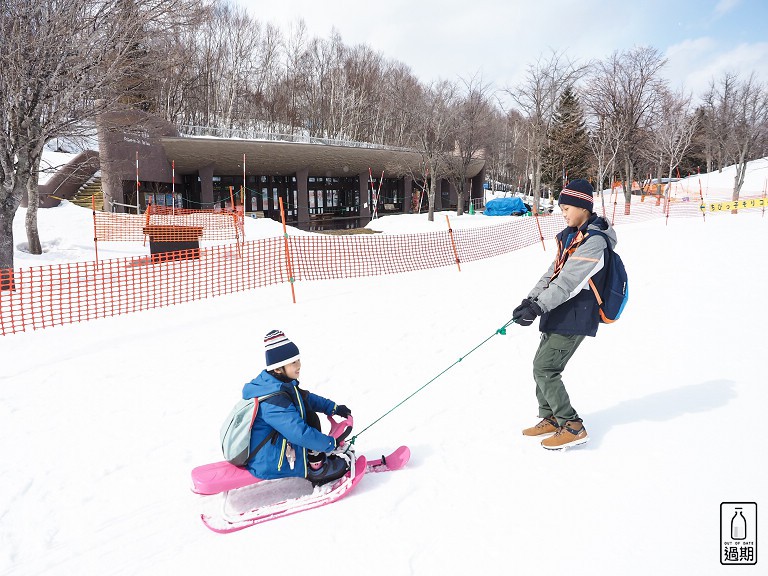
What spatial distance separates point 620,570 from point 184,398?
14.1 feet

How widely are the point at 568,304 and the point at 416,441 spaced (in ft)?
5.56

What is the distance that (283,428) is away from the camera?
2984 mm

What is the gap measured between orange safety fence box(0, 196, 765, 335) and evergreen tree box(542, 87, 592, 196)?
2373 cm

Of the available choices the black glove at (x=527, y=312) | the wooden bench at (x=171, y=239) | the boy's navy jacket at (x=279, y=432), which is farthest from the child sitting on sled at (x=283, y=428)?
the wooden bench at (x=171, y=239)

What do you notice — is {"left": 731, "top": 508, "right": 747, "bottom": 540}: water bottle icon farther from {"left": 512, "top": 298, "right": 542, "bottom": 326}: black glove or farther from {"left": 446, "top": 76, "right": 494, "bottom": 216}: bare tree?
{"left": 446, "top": 76, "right": 494, "bottom": 216}: bare tree

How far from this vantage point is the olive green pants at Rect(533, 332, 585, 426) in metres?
3.47

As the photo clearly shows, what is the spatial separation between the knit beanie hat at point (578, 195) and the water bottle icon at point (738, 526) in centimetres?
211

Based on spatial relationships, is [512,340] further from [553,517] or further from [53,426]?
[53,426]

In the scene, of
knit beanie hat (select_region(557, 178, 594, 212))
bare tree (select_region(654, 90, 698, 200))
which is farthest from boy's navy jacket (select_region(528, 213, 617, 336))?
bare tree (select_region(654, 90, 698, 200))

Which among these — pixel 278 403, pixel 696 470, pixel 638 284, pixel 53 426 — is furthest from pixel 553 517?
pixel 638 284

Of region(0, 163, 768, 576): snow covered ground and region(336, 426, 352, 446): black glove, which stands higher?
region(336, 426, 352, 446): black glove

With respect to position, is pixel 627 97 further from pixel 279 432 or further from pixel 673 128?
pixel 279 432

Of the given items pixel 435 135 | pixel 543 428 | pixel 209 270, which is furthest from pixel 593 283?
pixel 435 135

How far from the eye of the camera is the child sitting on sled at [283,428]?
300 centimetres
